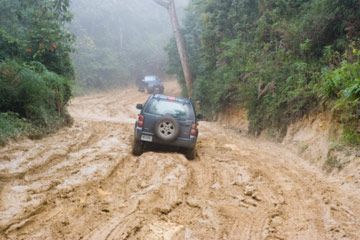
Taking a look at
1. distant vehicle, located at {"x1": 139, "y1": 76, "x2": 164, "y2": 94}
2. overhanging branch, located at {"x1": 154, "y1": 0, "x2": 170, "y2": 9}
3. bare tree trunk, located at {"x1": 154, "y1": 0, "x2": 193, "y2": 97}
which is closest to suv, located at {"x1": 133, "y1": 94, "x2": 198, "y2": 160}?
bare tree trunk, located at {"x1": 154, "y1": 0, "x2": 193, "y2": 97}

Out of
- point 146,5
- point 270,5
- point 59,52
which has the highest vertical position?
point 146,5

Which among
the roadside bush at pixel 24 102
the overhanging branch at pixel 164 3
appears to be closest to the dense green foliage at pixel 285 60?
the roadside bush at pixel 24 102

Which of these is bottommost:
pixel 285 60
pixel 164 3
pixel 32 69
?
pixel 32 69

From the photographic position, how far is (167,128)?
10.2 m

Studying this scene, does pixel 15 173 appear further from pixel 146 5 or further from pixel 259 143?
pixel 146 5

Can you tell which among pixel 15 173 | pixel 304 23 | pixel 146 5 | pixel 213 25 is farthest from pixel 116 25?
pixel 15 173

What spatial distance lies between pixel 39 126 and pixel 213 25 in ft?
43.5

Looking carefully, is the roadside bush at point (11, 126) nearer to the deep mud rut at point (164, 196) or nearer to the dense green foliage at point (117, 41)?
the deep mud rut at point (164, 196)

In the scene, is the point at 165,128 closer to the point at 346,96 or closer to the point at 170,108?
the point at 170,108

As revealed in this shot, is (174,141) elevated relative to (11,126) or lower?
elevated

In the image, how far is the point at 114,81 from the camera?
41531 mm

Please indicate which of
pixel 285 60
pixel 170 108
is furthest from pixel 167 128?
pixel 285 60

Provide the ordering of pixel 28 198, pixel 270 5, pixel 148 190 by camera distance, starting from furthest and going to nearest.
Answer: pixel 270 5 < pixel 148 190 < pixel 28 198

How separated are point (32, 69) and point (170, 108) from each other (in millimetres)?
5554
